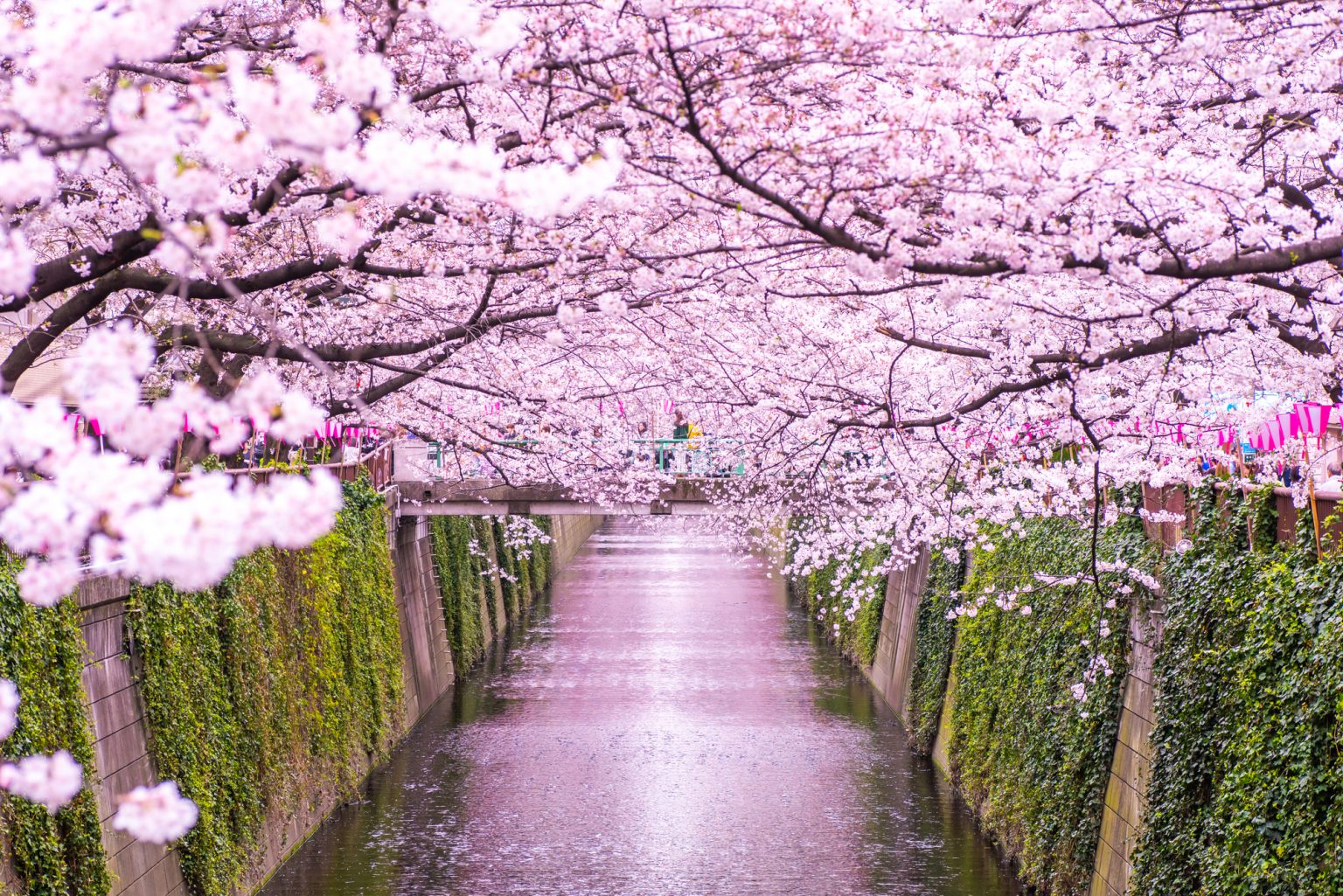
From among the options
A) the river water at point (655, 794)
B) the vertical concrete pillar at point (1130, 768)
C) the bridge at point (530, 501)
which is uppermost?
the bridge at point (530, 501)

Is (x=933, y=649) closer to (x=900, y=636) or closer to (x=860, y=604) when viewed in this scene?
(x=900, y=636)

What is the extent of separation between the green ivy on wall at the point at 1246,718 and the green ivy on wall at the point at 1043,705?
1.35 metres

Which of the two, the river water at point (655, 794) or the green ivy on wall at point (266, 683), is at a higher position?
the green ivy on wall at point (266, 683)

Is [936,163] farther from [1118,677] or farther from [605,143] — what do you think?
[1118,677]

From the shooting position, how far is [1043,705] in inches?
538

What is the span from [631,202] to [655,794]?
13036 millimetres

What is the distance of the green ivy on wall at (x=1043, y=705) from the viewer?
39.6 feet

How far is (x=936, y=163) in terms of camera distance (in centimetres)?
596

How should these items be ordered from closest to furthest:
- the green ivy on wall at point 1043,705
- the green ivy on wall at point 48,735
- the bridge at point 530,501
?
1. the green ivy on wall at point 48,735
2. the green ivy on wall at point 1043,705
3. the bridge at point 530,501

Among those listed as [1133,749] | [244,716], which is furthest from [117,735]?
[1133,749]

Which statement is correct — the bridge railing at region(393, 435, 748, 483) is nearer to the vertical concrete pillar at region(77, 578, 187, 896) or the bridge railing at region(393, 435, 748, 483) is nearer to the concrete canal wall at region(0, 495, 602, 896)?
the concrete canal wall at region(0, 495, 602, 896)

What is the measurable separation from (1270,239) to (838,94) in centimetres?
234

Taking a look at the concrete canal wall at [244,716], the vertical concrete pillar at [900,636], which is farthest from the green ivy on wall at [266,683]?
the vertical concrete pillar at [900,636]

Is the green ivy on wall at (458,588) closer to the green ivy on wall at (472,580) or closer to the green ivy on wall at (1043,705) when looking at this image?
the green ivy on wall at (472,580)
